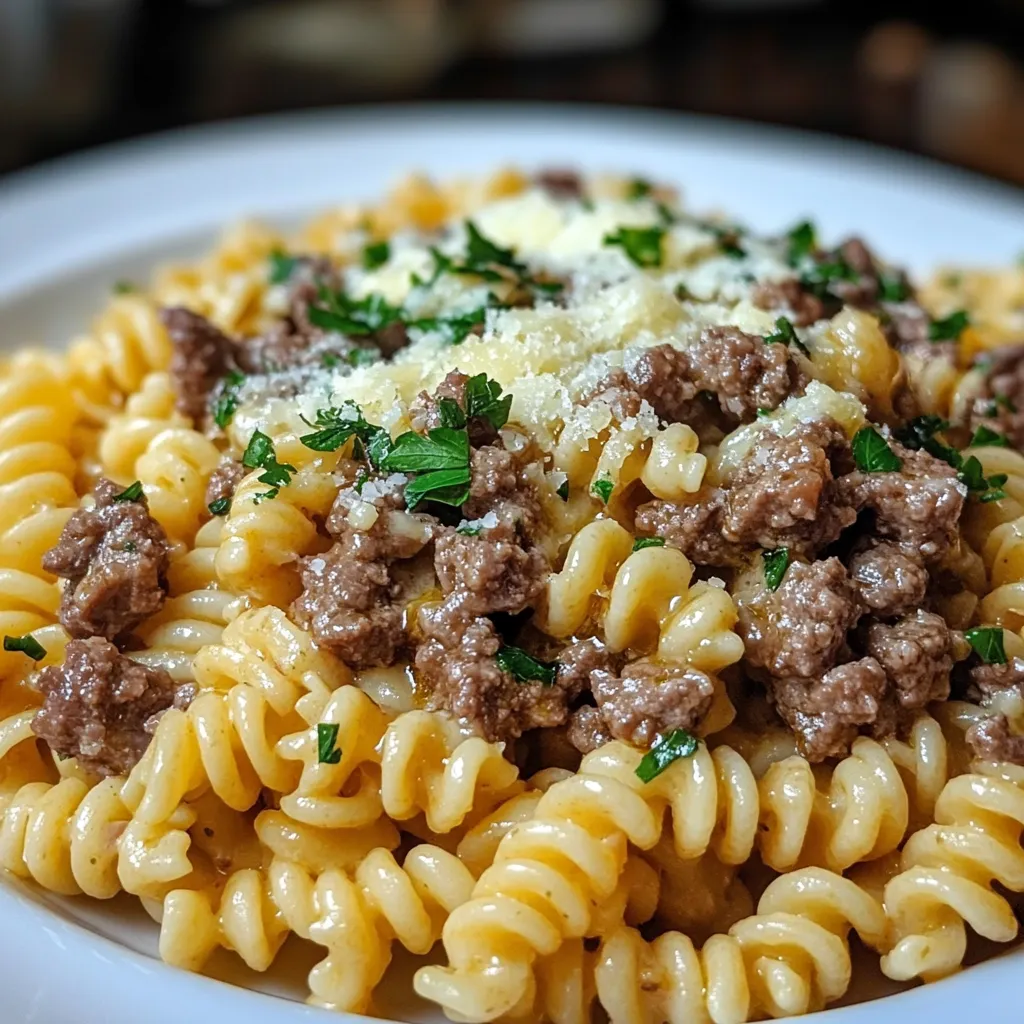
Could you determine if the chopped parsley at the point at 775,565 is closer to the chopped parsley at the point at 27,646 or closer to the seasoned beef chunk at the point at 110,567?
the seasoned beef chunk at the point at 110,567

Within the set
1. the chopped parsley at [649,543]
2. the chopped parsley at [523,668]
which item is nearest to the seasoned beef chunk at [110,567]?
the chopped parsley at [523,668]

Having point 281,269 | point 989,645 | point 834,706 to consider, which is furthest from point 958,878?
point 281,269

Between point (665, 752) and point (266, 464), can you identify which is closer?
point (665, 752)

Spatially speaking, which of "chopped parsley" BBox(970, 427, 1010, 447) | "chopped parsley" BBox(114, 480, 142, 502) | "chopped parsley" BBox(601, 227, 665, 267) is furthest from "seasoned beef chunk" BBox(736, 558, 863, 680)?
"chopped parsley" BBox(114, 480, 142, 502)

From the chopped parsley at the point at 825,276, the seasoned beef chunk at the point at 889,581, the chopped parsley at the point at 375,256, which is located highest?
the chopped parsley at the point at 375,256

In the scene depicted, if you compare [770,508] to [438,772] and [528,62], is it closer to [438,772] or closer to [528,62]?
[438,772]
